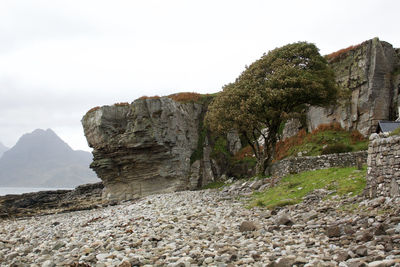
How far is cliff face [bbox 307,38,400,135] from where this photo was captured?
34.8 metres

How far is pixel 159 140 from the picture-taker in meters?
40.9

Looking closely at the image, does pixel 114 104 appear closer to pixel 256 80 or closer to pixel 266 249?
pixel 256 80

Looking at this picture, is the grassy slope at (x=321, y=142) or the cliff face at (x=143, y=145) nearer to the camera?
the grassy slope at (x=321, y=142)

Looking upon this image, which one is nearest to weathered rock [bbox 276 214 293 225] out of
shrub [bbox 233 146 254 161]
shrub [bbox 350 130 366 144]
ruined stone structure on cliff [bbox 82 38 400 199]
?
shrub [bbox 350 130 366 144]

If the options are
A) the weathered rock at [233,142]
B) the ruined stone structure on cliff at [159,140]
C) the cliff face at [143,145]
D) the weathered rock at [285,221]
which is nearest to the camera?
the weathered rock at [285,221]

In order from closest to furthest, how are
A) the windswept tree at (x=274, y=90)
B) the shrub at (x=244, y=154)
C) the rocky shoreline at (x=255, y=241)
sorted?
the rocky shoreline at (x=255, y=241)
the windswept tree at (x=274, y=90)
the shrub at (x=244, y=154)

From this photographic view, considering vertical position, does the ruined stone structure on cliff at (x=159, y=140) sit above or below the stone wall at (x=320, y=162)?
above

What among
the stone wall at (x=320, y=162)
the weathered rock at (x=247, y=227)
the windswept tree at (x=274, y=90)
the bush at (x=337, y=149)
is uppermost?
the windswept tree at (x=274, y=90)

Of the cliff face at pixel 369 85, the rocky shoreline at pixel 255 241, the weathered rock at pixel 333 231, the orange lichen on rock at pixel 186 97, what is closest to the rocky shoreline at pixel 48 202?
the orange lichen on rock at pixel 186 97

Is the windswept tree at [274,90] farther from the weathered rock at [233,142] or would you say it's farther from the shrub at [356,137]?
the weathered rock at [233,142]

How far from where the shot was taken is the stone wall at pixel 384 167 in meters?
12.2

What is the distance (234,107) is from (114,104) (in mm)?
20674

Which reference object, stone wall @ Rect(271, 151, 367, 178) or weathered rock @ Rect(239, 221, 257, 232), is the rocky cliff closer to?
stone wall @ Rect(271, 151, 367, 178)

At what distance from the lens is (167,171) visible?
137 ft
